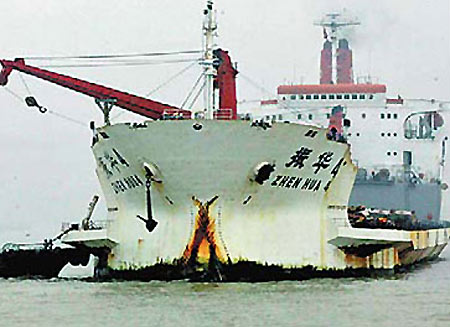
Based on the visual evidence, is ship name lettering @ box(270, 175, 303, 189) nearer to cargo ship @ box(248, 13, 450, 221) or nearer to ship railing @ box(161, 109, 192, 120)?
ship railing @ box(161, 109, 192, 120)

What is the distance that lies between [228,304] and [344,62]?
42.2m

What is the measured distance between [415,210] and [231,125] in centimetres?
3151

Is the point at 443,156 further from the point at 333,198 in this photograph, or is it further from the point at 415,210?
the point at 333,198

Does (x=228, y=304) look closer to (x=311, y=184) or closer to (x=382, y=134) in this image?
(x=311, y=184)

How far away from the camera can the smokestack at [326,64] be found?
6924 cm

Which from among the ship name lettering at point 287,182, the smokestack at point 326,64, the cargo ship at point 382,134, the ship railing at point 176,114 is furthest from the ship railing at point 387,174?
the ship name lettering at point 287,182

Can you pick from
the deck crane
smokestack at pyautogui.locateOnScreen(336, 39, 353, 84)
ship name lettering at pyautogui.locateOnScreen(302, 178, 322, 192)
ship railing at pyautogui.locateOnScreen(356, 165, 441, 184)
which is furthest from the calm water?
smokestack at pyautogui.locateOnScreen(336, 39, 353, 84)

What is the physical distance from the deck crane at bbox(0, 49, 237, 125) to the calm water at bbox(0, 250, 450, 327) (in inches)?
222

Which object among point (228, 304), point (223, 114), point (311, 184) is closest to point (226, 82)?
point (223, 114)

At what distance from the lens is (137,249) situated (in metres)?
33.8

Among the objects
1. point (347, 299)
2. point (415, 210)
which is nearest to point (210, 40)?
point (347, 299)

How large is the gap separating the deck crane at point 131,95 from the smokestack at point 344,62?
31239 mm

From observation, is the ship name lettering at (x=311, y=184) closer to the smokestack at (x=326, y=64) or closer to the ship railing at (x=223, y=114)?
the ship railing at (x=223, y=114)

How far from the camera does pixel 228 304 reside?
28.2m
